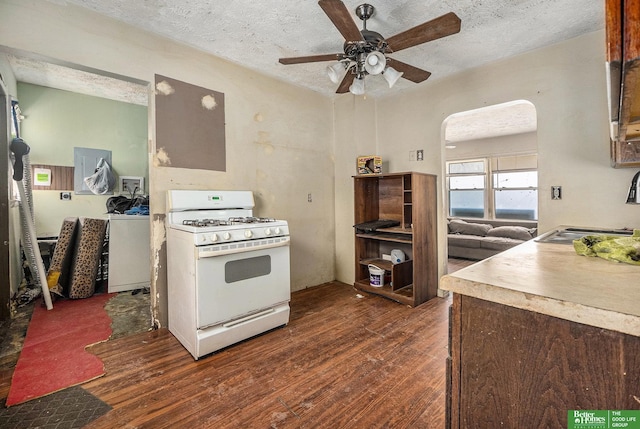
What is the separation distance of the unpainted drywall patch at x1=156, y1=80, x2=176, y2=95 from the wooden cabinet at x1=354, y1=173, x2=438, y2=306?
2.12 meters

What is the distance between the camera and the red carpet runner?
1734mm

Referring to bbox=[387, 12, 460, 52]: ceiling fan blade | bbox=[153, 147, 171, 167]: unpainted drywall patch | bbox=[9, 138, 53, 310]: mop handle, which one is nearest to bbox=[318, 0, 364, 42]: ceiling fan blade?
bbox=[387, 12, 460, 52]: ceiling fan blade

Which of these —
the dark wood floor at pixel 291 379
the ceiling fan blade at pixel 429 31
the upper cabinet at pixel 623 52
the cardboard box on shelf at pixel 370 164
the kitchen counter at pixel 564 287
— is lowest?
the dark wood floor at pixel 291 379

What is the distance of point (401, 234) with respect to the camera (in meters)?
3.34

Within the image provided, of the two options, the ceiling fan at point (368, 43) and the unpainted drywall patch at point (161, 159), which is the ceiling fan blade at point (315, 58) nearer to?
the ceiling fan at point (368, 43)

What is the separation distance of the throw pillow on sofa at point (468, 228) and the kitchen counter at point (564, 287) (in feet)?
16.6

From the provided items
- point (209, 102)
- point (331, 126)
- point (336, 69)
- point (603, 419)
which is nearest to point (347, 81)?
point (336, 69)

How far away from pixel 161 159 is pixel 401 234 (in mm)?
2579

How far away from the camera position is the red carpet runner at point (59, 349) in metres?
1.73

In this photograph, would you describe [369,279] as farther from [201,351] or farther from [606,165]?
[606,165]

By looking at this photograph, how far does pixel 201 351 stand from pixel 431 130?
123 inches

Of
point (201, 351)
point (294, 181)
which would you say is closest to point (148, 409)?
point (201, 351)

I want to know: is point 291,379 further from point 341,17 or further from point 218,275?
point 341,17

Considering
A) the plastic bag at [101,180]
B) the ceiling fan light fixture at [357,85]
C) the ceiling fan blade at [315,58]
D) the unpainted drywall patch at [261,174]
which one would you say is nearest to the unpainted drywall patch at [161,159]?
the unpainted drywall patch at [261,174]
